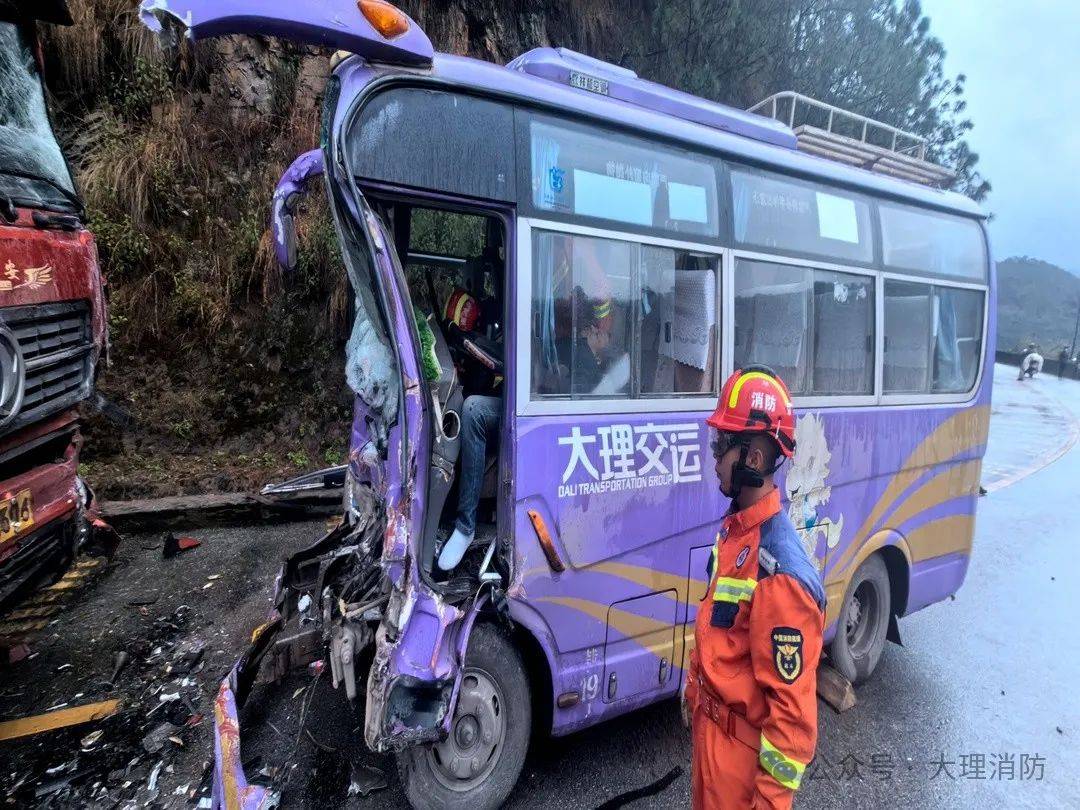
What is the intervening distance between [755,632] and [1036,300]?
113810 millimetres

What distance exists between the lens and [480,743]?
277 cm

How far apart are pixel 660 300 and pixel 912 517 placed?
2.69 metres

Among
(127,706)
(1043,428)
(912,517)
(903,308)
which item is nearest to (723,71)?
(903,308)

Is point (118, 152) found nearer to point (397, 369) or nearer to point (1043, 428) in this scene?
point (397, 369)

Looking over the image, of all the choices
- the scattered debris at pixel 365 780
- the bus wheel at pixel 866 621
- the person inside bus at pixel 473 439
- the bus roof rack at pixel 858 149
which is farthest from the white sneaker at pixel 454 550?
the bus roof rack at pixel 858 149

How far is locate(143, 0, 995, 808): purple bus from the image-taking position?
2.43m

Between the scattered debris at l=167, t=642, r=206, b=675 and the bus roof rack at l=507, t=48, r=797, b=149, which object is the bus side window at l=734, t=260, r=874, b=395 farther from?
the scattered debris at l=167, t=642, r=206, b=675

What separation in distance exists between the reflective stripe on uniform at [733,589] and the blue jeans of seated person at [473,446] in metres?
1.35

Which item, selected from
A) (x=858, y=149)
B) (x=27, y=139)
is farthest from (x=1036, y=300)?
(x=27, y=139)

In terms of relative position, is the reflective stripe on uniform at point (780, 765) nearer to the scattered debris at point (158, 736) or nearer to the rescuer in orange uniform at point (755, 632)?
the rescuer in orange uniform at point (755, 632)

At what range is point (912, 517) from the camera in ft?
A: 14.0

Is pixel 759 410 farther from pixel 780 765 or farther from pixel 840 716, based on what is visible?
pixel 840 716

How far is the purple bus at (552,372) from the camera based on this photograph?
95.7 inches

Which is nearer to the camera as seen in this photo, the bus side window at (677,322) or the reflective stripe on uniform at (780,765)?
the reflective stripe on uniform at (780,765)
